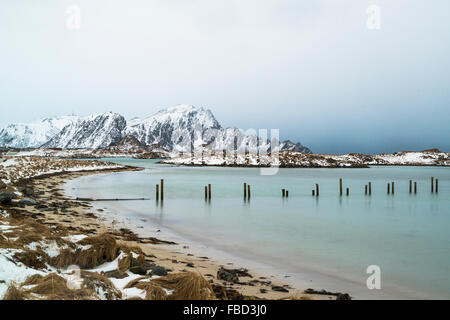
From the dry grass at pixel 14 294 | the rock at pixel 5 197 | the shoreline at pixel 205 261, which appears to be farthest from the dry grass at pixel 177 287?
the rock at pixel 5 197

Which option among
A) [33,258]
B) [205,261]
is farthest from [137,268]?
[205,261]

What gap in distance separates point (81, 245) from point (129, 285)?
2512 millimetres

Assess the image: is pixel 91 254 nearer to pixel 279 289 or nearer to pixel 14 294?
pixel 14 294

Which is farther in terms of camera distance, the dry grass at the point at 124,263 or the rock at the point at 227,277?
the rock at the point at 227,277

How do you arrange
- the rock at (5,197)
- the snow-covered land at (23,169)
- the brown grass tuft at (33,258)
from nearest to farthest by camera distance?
the brown grass tuft at (33,258) → the rock at (5,197) → the snow-covered land at (23,169)

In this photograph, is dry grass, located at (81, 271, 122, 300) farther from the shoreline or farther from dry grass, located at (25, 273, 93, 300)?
the shoreline

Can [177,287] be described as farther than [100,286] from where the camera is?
Yes

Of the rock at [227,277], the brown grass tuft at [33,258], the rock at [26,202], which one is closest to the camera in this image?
the brown grass tuft at [33,258]

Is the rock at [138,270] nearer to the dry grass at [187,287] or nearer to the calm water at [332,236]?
the dry grass at [187,287]

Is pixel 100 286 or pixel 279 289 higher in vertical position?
pixel 100 286

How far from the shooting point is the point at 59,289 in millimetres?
4891
